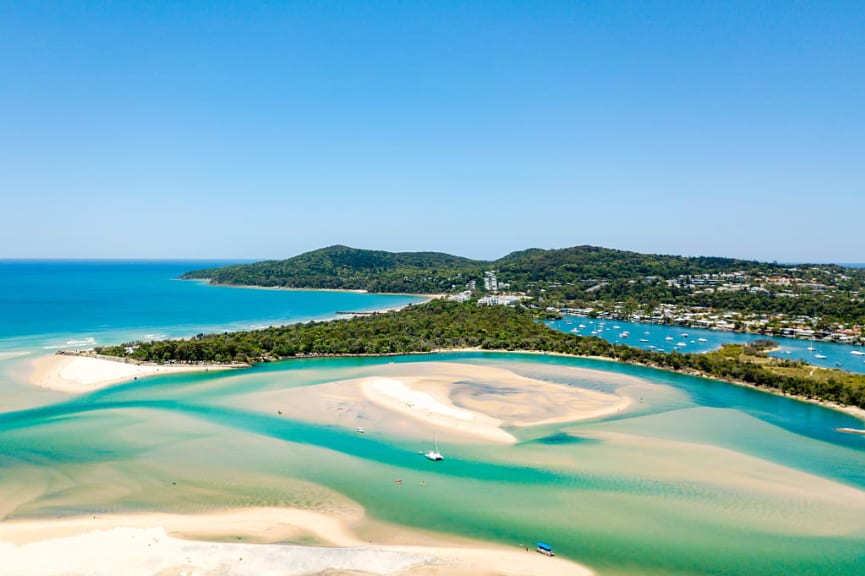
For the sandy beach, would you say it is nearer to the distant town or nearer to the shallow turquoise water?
the shallow turquoise water

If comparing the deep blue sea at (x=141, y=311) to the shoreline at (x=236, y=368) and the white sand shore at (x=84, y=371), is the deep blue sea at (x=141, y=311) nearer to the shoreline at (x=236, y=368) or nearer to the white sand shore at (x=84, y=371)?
the white sand shore at (x=84, y=371)

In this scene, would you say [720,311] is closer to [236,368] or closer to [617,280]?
[617,280]

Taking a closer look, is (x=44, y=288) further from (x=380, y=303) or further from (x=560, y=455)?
(x=560, y=455)

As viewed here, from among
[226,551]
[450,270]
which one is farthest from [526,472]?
[450,270]

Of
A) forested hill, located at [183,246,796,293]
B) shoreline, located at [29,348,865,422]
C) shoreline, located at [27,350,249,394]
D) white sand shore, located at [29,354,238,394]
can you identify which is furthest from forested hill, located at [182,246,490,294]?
white sand shore, located at [29,354,238,394]

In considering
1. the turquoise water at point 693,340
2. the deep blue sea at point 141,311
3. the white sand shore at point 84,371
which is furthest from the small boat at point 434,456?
the deep blue sea at point 141,311

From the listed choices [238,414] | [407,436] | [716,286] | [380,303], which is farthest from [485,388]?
[716,286]

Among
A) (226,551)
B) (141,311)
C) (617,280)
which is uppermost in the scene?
(617,280)

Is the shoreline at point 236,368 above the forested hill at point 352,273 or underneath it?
underneath
